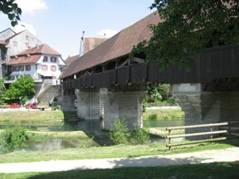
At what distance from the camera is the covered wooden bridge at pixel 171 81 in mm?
19766

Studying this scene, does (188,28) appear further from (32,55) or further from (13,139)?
(32,55)

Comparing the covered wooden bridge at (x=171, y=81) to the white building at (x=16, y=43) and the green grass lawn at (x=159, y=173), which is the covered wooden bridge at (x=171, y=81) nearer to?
the green grass lawn at (x=159, y=173)

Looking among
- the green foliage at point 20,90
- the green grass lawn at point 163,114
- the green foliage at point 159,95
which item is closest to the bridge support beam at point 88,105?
the green grass lawn at point 163,114

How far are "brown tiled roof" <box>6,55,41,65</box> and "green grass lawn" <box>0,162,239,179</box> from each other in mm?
73225

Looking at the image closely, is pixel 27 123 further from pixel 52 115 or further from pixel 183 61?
pixel 183 61

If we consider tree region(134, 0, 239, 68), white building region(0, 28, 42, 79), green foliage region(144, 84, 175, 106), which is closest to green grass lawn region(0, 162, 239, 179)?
tree region(134, 0, 239, 68)

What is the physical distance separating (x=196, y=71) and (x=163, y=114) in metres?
36.4

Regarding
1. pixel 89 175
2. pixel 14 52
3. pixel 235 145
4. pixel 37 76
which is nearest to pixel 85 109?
pixel 37 76

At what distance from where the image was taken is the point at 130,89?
38719mm

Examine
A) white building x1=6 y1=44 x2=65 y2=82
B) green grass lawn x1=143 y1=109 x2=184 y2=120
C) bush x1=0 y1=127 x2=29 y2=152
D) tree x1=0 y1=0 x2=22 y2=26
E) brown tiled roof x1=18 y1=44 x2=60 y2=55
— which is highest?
brown tiled roof x1=18 y1=44 x2=60 y2=55

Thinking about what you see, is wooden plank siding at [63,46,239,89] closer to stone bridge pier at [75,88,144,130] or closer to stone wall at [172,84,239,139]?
stone wall at [172,84,239,139]

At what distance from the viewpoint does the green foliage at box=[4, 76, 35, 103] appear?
254ft

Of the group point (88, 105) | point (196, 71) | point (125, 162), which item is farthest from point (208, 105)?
point (88, 105)

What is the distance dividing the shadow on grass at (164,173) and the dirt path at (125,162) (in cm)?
137
